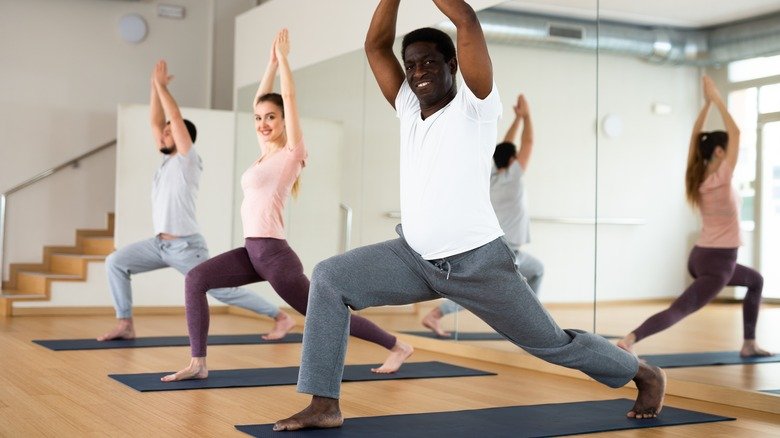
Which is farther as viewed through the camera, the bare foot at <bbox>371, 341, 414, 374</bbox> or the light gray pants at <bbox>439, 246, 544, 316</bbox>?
the light gray pants at <bbox>439, 246, 544, 316</bbox>

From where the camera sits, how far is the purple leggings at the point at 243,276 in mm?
3977

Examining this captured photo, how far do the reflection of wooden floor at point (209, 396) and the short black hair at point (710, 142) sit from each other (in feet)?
3.28

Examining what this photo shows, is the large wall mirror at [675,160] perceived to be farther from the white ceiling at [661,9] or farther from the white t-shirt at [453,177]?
the white t-shirt at [453,177]

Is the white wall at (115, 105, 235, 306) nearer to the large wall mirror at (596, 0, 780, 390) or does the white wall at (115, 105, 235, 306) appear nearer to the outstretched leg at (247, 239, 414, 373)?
the outstretched leg at (247, 239, 414, 373)

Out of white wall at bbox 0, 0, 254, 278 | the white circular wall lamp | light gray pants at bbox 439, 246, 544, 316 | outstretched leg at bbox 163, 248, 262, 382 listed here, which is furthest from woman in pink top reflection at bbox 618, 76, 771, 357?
the white circular wall lamp

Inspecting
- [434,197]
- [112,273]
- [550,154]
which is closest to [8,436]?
[434,197]

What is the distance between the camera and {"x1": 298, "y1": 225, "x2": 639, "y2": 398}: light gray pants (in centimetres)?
279

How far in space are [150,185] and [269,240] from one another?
3875mm

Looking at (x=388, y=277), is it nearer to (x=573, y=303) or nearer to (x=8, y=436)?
(x=8, y=436)

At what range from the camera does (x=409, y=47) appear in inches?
108

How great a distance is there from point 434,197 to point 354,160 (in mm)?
3646

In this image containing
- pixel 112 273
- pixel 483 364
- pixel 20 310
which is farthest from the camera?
pixel 20 310

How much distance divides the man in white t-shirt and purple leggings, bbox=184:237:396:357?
1.11 metres

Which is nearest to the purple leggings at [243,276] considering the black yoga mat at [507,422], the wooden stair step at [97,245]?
the black yoga mat at [507,422]
